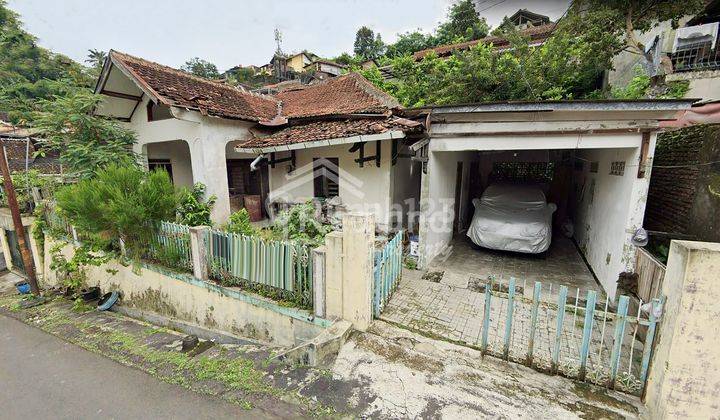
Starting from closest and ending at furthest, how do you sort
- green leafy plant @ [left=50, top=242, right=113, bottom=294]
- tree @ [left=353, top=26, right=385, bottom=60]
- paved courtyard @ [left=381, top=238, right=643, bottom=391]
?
paved courtyard @ [left=381, top=238, right=643, bottom=391] → green leafy plant @ [left=50, top=242, right=113, bottom=294] → tree @ [left=353, top=26, right=385, bottom=60]

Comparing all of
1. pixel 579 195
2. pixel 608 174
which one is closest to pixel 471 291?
pixel 608 174

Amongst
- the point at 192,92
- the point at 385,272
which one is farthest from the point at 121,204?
the point at 385,272

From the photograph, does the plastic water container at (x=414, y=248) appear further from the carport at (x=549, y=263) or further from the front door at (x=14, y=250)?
the front door at (x=14, y=250)

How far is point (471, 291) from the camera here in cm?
539

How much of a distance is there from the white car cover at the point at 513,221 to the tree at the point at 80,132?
944 cm

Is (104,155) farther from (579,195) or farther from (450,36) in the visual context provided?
(450,36)

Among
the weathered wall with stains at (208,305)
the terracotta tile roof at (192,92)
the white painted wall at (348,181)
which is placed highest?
the terracotta tile roof at (192,92)

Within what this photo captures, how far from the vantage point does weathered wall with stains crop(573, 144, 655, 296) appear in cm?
456

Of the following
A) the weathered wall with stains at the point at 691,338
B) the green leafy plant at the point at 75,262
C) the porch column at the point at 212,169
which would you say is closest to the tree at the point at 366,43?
the porch column at the point at 212,169

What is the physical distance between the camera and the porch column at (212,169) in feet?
24.4

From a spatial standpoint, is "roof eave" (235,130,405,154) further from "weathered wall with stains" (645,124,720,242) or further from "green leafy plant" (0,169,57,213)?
"green leafy plant" (0,169,57,213)

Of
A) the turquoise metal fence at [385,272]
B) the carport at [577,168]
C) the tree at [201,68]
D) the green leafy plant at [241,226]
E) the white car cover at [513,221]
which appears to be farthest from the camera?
the tree at [201,68]

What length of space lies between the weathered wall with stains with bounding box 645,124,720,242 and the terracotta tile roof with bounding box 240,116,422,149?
442 centimetres

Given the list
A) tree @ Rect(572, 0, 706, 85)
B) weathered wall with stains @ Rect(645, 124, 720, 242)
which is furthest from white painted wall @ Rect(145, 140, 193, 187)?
tree @ Rect(572, 0, 706, 85)
